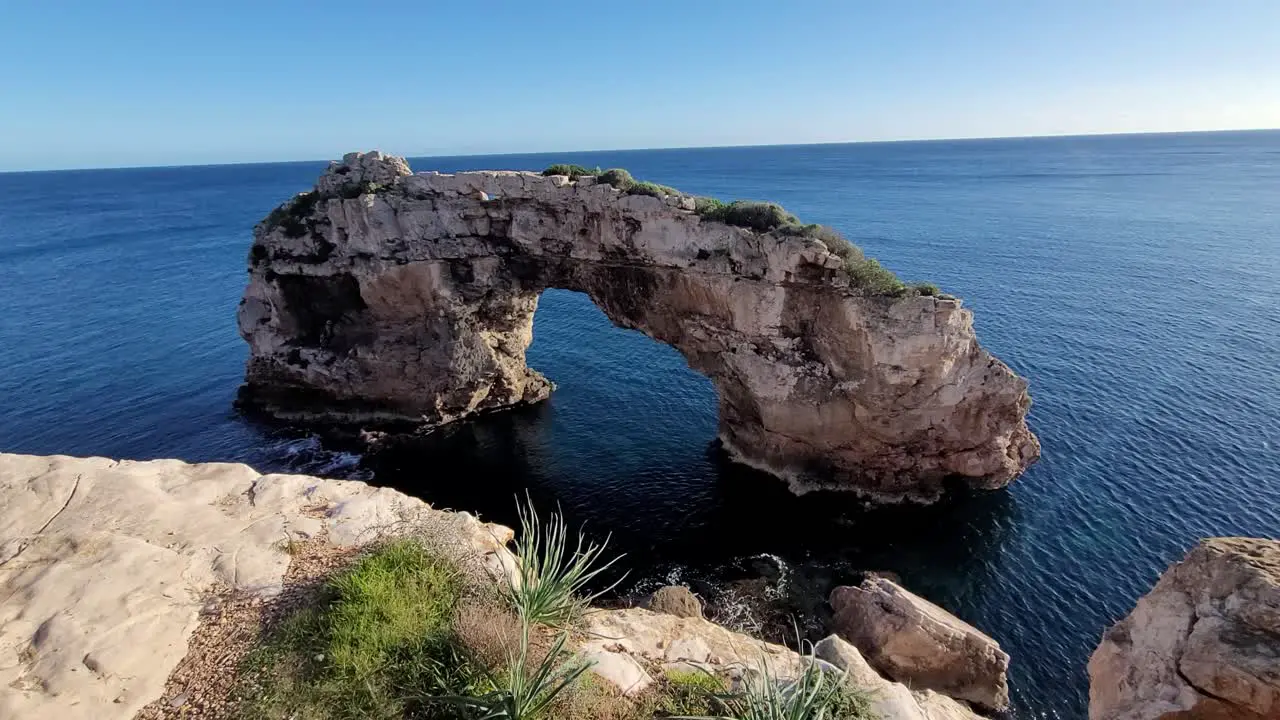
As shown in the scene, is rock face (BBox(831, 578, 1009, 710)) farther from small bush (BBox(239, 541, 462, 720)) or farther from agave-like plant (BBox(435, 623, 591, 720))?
small bush (BBox(239, 541, 462, 720))

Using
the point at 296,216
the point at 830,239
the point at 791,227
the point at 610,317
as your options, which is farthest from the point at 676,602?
the point at 296,216

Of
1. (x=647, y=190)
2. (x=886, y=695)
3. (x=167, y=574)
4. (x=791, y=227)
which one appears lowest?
(x=886, y=695)

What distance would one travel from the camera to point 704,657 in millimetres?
9266

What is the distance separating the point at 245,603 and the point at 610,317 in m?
25.8

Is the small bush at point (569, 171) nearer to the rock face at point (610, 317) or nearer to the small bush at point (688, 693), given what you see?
the rock face at point (610, 317)

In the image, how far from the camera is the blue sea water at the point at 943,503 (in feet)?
77.3

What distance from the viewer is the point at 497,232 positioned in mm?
32719

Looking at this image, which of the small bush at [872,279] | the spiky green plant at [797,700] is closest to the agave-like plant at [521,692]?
the spiky green plant at [797,700]

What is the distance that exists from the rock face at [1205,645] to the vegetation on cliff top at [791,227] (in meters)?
16.5

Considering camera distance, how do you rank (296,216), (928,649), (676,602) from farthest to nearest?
→ (296,216)
(676,602)
(928,649)

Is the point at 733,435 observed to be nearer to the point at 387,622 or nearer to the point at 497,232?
the point at 497,232

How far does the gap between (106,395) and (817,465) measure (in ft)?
130

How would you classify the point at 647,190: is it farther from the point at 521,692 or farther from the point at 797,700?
the point at 521,692

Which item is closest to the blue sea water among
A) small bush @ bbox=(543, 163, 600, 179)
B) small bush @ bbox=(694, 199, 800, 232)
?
small bush @ bbox=(694, 199, 800, 232)
